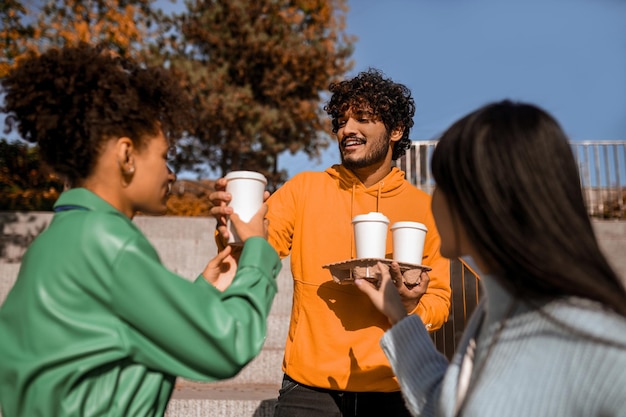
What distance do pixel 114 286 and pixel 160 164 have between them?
0.33 m

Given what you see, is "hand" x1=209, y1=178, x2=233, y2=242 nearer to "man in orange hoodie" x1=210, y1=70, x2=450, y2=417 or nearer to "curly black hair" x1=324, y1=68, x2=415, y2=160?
"man in orange hoodie" x1=210, y1=70, x2=450, y2=417

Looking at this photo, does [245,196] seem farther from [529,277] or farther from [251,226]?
[529,277]

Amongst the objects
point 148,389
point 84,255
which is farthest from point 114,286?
point 148,389

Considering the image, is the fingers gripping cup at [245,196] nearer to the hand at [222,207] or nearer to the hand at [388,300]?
the hand at [222,207]

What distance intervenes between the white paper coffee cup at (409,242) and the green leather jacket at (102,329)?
87 centimetres

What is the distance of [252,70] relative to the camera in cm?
1367

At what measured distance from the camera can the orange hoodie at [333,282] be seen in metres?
1.96

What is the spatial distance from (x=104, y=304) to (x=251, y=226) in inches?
17.1

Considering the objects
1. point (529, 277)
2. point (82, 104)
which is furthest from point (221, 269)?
point (529, 277)

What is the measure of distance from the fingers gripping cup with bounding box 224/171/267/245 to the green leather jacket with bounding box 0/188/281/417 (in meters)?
0.39

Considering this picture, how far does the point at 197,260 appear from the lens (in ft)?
21.9

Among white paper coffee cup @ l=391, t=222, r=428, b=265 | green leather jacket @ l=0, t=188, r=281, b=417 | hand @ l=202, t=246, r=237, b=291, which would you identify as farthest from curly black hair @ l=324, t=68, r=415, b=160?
green leather jacket @ l=0, t=188, r=281, b=417

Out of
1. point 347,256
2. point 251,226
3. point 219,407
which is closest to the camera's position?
point 251,226

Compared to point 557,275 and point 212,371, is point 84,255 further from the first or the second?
point 557,275
